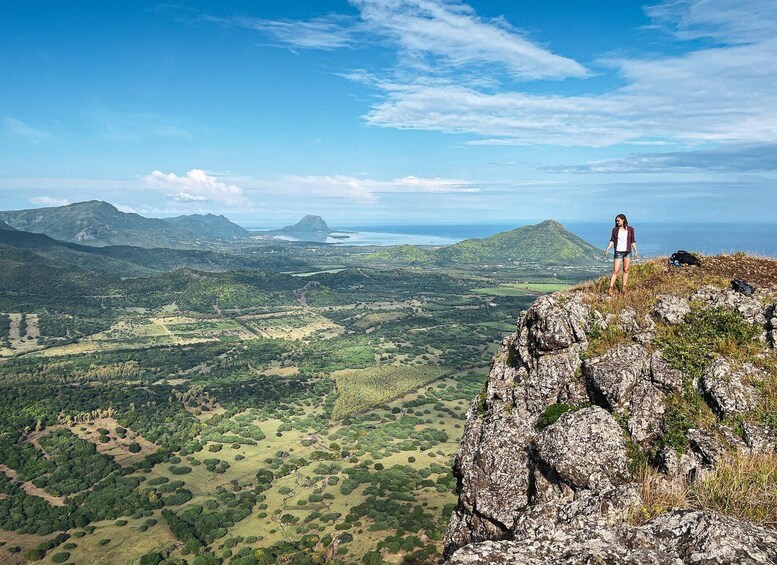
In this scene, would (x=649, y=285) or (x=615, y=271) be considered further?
(x=649, y=285)

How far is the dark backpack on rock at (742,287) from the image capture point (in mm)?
20281

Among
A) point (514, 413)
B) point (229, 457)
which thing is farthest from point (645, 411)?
point (229, 457)

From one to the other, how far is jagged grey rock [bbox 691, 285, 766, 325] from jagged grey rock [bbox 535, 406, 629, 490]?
856cm

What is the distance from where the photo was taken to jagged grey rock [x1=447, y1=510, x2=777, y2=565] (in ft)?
30.0

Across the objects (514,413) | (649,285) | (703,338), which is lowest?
(514,413)

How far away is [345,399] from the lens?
13962cm

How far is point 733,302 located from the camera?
66.1 feet

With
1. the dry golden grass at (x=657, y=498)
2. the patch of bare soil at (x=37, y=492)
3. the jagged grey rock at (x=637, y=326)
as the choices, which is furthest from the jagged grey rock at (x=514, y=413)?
the patch of bare soil at (x=37, y=492)

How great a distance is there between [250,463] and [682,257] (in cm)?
9885

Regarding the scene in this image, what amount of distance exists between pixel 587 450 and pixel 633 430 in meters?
2.39

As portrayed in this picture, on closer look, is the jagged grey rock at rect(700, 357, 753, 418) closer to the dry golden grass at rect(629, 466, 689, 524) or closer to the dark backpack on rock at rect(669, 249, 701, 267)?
the dry golden grass at rect(629, 466, 689, 524)

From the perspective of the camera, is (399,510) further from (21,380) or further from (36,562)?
(21,380)

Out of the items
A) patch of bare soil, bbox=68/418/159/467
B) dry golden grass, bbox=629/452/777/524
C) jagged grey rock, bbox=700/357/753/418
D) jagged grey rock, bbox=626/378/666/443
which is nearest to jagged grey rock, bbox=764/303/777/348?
jagged grey rock, bbox=700/357/753/418

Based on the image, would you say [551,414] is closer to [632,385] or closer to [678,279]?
[632,385]
